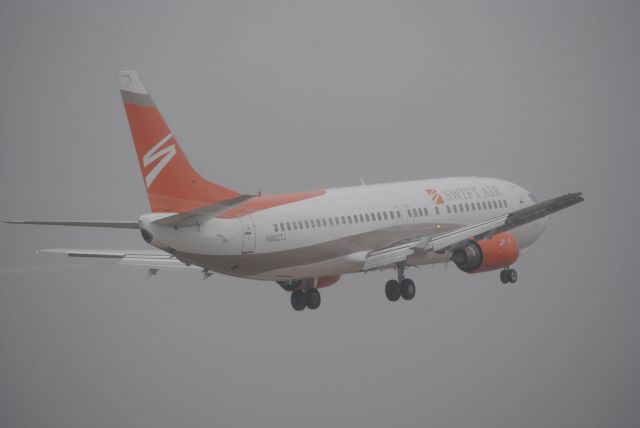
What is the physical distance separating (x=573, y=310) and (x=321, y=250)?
12143 cm

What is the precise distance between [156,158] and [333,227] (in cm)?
1042

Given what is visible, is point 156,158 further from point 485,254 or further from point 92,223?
point 485,254

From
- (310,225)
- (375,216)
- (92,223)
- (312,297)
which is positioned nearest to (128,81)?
(92,223)

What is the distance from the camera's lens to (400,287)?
6588 centimetres

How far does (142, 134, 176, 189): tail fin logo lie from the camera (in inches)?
2186

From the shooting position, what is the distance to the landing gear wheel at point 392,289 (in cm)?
6606

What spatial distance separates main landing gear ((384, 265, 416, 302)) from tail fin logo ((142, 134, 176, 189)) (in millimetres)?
14425

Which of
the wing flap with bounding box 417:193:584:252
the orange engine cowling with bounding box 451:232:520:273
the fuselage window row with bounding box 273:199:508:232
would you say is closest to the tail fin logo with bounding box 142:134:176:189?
the fuselage window row with bounding box 273:199:508:232

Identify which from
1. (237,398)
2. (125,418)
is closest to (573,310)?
(237,398)

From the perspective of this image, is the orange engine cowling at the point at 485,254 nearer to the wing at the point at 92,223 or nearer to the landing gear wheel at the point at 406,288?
the landing gear wheel at the point at 406,288

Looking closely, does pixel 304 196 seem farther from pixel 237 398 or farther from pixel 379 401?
pixel 379 401

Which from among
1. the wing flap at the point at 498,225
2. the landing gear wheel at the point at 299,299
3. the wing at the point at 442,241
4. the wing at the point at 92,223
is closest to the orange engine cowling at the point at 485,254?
the wing at the point at 442,241

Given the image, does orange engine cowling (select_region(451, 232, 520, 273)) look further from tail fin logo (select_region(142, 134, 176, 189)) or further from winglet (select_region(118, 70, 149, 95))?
winglet (select_region(118, 70, 149, 95))

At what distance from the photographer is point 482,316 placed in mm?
195375
